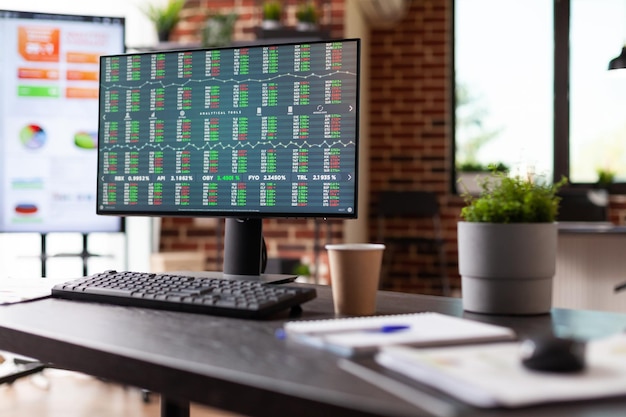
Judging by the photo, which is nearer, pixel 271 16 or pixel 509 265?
pixel 509 265

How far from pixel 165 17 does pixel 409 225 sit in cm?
246

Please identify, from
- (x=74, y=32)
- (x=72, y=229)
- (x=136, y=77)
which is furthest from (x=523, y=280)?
(x=74, y=32)

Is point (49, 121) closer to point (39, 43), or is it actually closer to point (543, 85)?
point (39, 43)

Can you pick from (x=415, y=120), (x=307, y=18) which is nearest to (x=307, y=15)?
(x=307, y=18)

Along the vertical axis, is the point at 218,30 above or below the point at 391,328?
above

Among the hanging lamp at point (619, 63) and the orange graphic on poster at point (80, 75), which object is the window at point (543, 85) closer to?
the hanging lamp at point (619, 63)

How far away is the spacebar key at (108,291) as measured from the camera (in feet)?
3.65

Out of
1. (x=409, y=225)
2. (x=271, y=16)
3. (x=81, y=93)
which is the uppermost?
(x=271, y=16)

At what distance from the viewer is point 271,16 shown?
14.0 feet

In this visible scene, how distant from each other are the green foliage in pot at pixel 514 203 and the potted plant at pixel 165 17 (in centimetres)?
332

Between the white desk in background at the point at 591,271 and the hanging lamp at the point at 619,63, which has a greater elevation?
the hanging lamp at the point at 619,63

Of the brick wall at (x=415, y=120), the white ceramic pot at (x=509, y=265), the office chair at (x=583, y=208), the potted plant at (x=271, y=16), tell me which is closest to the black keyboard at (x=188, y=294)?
the white ceramic pot at (x=509, y=265)

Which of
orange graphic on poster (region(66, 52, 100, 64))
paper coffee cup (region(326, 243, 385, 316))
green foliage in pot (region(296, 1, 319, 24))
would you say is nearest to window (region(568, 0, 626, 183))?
green foliage in pot (region(296, 1, 319, 24))

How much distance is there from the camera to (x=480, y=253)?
1.02m
